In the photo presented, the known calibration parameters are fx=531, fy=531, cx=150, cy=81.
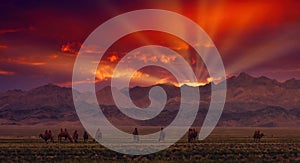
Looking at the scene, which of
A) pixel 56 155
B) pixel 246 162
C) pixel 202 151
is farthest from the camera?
pixel 202 151

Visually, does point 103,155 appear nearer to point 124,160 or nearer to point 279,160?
point 124,160

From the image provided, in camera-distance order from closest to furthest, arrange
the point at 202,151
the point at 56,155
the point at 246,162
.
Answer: the point at 246,162, the point at 56,155, the point at 202,151

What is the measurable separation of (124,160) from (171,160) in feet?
12.8

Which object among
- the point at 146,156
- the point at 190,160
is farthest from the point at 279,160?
the point at 146,156

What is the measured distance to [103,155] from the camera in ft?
160

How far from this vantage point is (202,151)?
173 ft

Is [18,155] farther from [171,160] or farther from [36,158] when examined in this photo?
[171,160]

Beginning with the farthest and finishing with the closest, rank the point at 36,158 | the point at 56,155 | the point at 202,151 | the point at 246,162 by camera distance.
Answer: the point at 202,151, the point at 56,155, the point at 36,158, the point at 246,162

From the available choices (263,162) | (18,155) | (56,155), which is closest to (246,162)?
(263,162)

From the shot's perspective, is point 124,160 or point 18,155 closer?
point 124,160

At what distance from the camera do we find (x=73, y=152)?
168 ft

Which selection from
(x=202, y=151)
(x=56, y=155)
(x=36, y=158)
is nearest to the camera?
(x=36, y=158)

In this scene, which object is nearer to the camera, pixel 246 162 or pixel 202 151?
pixel 246 162

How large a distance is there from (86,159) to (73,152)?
7.56 metres
